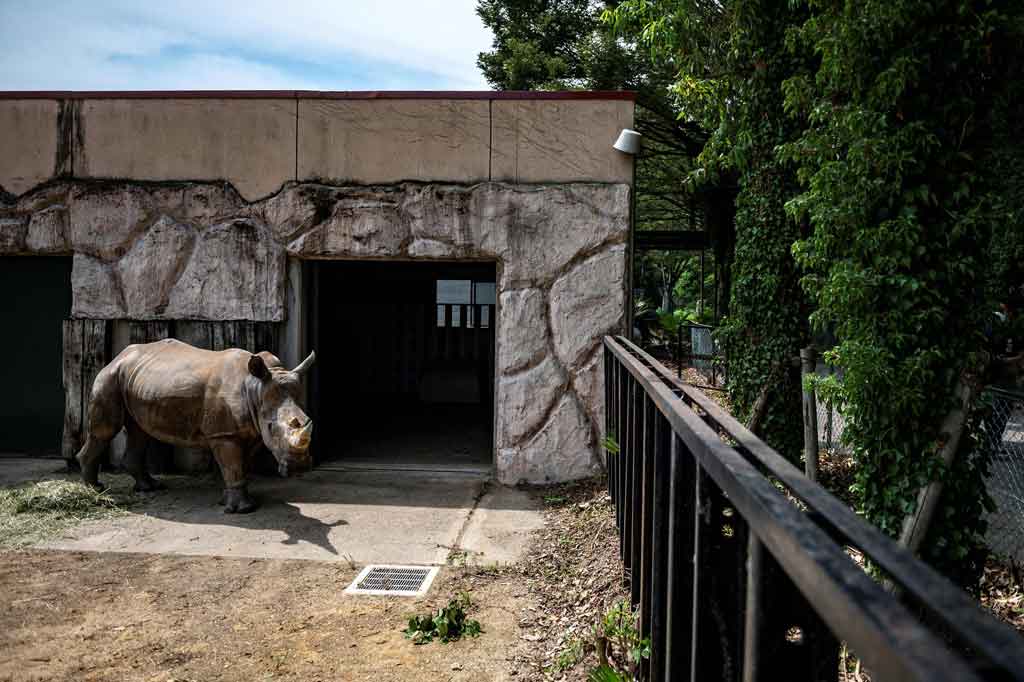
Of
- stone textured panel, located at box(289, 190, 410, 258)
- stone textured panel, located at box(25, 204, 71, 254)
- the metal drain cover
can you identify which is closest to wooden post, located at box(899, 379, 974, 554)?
the metal drain cover

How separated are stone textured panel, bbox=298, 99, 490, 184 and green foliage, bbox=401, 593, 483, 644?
419cm

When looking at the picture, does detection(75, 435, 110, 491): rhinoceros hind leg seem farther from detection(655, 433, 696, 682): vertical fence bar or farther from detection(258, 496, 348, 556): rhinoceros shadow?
detection(655, 433, 696, 682): vertical fence bar

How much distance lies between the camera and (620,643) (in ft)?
10.6

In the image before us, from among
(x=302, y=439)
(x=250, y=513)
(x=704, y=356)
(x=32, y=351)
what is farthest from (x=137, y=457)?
(x=704, y=356)

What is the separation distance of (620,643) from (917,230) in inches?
135

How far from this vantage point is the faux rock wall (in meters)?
6.91

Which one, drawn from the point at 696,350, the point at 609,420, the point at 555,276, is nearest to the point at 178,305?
the point at 555,276

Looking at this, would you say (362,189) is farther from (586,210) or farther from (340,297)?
(340,297)

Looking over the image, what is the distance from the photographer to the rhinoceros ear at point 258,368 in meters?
5.67

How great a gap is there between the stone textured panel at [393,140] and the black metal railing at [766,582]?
418cm

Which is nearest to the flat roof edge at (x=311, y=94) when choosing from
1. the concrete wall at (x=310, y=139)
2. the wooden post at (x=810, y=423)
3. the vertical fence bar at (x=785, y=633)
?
the concrete wall at (x=310, y=139)

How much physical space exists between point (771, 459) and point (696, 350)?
51.3 ft

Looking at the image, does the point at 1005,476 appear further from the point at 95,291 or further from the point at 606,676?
the point at 95,291

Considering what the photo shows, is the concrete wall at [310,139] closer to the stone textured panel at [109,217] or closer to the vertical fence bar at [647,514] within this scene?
the stone textured panel at [109,217]
